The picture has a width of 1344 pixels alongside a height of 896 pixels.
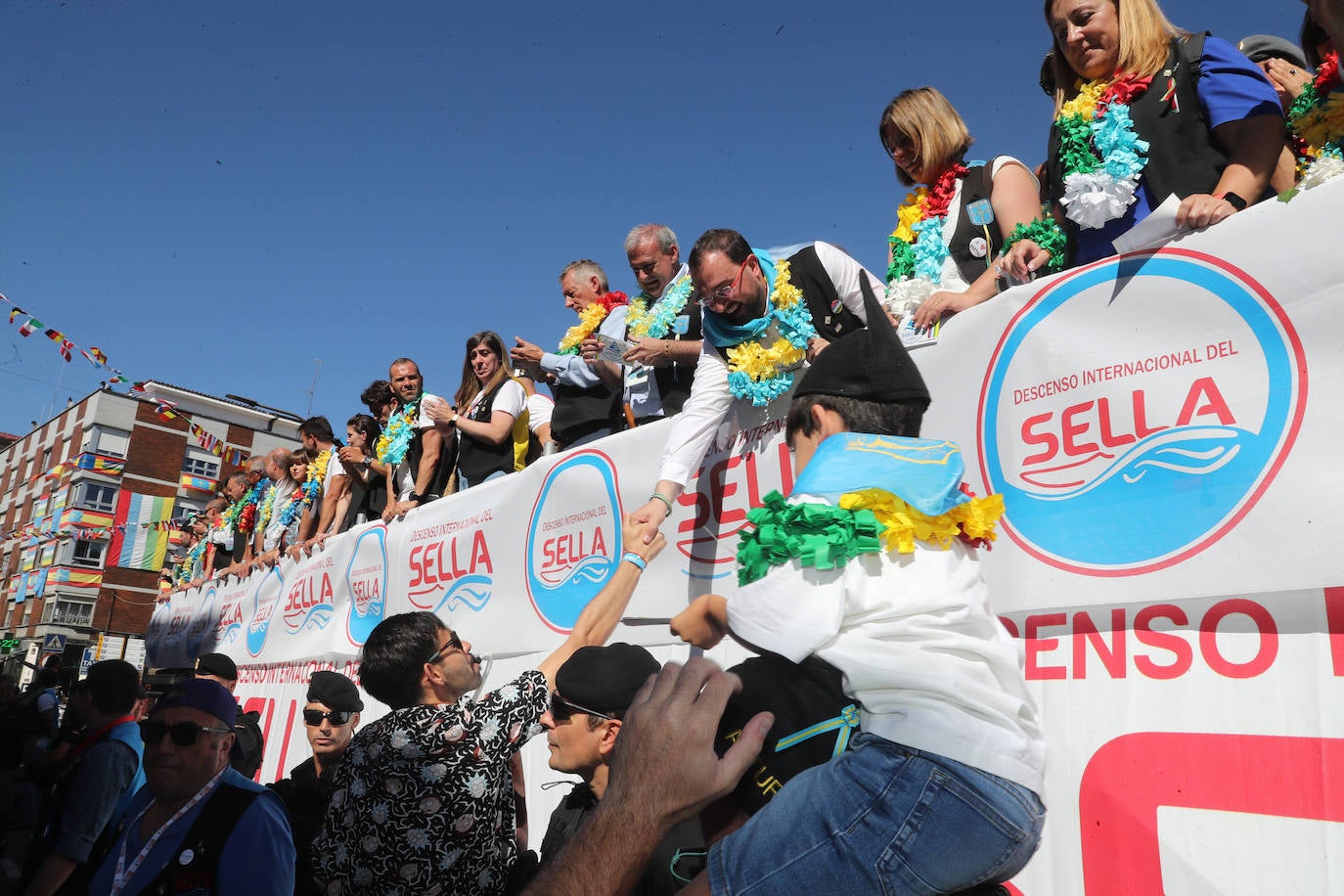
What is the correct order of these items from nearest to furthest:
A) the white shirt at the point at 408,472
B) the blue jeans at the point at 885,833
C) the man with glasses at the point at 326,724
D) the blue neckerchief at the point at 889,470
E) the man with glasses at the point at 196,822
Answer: the blue jeans at the point at 885,833, the blue neckerchief at the point at 889,470, the man with glasses at the point at 196,822, the man with glasses at the point at 326,724, the white shirt at the point at 408,472

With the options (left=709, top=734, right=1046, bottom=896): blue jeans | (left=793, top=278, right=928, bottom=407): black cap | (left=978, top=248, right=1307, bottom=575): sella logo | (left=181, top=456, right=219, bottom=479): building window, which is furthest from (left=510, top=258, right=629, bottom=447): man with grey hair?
(left=181, top=456, right=219, bottom=479): building window

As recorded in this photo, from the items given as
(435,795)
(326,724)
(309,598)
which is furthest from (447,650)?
(309,598)

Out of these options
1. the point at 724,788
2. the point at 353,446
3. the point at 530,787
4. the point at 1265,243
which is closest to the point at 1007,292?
the point at 1265,243

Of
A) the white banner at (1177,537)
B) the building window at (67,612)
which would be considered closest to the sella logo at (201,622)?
the white banner at (1177,537)

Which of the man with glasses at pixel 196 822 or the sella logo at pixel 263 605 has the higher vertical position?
the sella logo at pixel 263 605

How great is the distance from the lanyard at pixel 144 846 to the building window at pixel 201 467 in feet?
162

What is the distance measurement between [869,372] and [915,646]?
23.1 inches

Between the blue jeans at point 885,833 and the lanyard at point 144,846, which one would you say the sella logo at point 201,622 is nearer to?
the lanyard at point 144,846

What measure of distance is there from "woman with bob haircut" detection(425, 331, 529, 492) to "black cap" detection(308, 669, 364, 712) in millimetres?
2139

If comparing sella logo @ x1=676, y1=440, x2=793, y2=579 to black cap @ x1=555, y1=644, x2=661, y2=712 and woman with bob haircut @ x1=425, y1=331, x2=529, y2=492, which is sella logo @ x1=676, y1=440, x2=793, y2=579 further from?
woman with bob haircut @ x1=425, y1=331, x2=529, y2=492

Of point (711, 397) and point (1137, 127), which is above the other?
point (1137, 127)

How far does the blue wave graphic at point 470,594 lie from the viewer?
16.3ft

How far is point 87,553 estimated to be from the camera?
42.0 metres

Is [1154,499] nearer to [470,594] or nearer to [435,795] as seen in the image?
[435,795]
